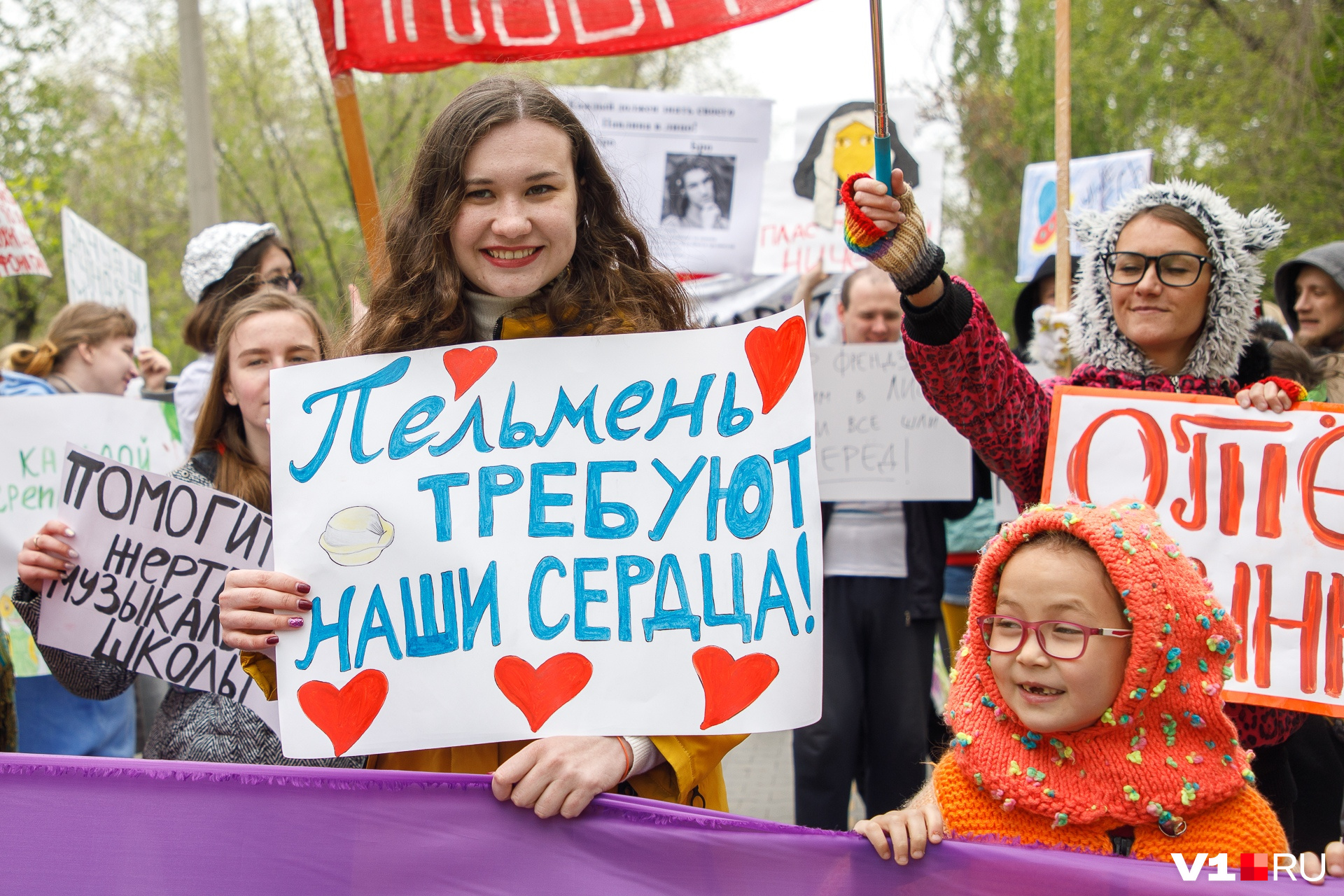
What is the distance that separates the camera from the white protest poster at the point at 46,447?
3.41 metres

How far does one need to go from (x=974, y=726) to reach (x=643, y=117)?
187 inches

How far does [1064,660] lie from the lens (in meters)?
1.66

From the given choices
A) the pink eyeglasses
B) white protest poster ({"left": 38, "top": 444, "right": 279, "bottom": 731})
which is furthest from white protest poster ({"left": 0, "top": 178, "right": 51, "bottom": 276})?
the pink eyeglasses

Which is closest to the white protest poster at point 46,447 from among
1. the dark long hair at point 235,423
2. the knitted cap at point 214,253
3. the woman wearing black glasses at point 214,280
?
the woman wearing black glasses at point 214,280

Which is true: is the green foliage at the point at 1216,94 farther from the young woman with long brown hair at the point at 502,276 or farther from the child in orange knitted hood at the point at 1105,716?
the child in orange knitted hood at the point at 1105,716

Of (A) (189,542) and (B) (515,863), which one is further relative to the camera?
(A) (189,542)

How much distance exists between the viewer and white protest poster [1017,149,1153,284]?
5.84 metres

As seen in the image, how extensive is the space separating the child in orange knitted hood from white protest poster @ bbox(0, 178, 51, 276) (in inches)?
145

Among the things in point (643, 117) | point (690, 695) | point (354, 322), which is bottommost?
point (690, 695)

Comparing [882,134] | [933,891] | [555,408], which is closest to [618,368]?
[555,408]

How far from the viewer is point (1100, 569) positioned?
170 cm

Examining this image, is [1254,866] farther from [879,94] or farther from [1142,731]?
[879,94]

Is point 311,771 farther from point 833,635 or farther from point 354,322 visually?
point 833,635

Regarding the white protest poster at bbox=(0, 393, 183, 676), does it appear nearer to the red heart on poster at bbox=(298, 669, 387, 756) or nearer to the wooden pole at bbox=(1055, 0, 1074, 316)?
the red heart on poster at bbox=(298, 669, 387, 756)
